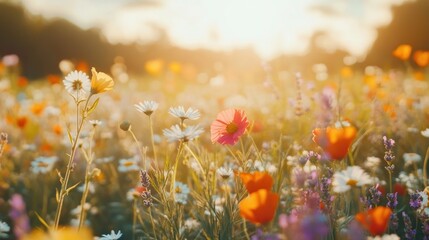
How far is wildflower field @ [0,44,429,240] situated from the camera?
4.41 feet

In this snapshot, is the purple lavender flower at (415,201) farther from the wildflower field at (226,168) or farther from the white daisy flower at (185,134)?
the white daisy flower at (185,134)

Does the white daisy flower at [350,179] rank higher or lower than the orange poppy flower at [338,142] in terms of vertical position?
lower

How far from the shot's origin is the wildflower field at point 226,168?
4.41ft

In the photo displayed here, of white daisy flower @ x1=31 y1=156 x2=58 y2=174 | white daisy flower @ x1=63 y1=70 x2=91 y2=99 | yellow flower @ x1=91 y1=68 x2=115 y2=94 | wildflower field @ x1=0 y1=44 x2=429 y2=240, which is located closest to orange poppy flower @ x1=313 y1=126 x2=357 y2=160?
wildflower field @ x1=0 y1=44 x2=429 y2=240

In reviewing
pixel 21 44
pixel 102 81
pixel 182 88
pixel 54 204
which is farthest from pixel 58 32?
pixel 102 81

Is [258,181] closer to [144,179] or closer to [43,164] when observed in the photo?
[144,179]

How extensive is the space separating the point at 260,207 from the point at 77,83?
0.91 m

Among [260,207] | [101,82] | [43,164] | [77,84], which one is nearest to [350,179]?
[260,207]

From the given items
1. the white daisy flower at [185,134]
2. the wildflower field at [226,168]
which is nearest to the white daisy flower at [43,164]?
the wildflower field at [226,168]

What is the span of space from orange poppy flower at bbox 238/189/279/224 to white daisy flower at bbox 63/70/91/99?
32.9 inches

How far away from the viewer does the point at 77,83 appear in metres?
1.73

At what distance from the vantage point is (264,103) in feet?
15.4

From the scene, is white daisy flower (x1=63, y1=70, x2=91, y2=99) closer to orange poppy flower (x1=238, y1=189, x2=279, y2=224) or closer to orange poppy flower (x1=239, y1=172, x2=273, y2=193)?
orange poppy flower (x1=239, y1=172, x2=273, y2=193)

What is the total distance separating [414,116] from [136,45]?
15490 mm
